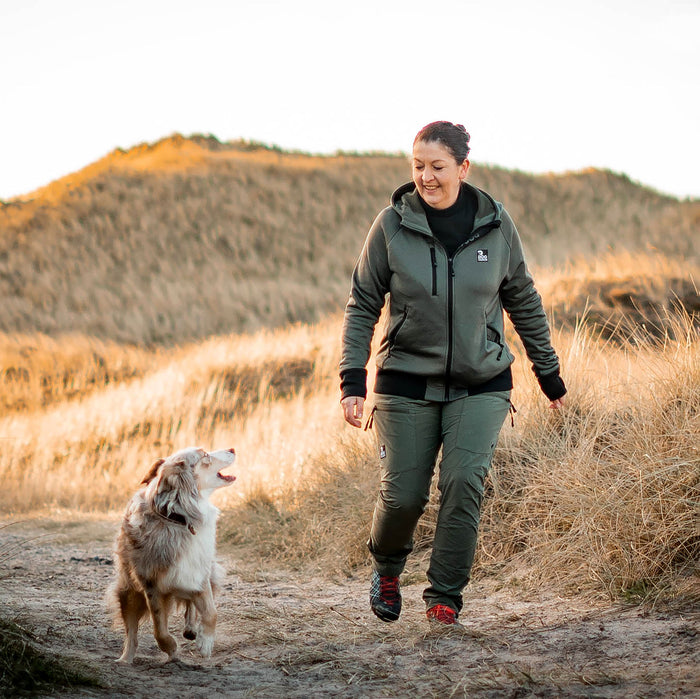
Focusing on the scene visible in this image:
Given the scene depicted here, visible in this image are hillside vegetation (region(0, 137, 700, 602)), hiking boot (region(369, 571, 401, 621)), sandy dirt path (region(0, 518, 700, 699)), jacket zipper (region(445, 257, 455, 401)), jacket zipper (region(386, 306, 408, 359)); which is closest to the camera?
sandy dirt path (region(0, 518, 700, 699))

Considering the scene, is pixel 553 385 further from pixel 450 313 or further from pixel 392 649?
pixel 392 649

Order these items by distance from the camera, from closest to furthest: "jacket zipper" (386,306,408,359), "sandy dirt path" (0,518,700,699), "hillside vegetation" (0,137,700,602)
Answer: "sandy dirt path" (0,518,700,699), "jacket zipper" (386,306,408,359), "hillside vegetation" (0,137,700,602)

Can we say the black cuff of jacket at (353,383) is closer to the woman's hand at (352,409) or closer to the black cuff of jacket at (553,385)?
the woman's hand at (352,409)

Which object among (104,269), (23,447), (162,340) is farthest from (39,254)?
(23,447)

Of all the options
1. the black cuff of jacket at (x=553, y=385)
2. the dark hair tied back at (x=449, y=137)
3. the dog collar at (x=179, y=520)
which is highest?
the dark hair tied back at (x=449, y=137)

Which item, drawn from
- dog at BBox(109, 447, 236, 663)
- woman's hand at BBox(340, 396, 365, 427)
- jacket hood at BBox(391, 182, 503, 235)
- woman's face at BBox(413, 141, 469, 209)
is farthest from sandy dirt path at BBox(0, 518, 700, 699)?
woman's face at BBox(413, 141, 469, 209)

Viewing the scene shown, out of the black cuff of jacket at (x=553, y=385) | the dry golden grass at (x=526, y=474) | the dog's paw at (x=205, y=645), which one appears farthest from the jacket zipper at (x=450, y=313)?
the dog's paw at (x=205, y=645)

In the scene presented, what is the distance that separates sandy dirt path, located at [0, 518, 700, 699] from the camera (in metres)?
3.50

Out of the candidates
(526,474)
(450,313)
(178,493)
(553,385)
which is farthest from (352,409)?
(526,474)

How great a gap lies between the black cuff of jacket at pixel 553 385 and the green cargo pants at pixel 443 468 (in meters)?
0.33

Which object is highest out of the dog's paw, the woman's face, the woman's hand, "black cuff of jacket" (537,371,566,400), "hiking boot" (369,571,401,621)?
the woman's face

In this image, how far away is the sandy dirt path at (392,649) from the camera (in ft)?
11.5

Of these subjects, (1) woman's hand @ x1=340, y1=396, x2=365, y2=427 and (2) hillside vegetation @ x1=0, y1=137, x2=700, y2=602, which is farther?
(2) hillside vegetation @ x1=0, y1=137, x2=700, y2=602

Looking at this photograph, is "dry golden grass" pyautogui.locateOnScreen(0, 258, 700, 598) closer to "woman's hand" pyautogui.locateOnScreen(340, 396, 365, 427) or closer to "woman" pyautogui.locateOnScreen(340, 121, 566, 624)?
"woman" pyautogui.locateOnScreen(340, 121, 566, 624)
